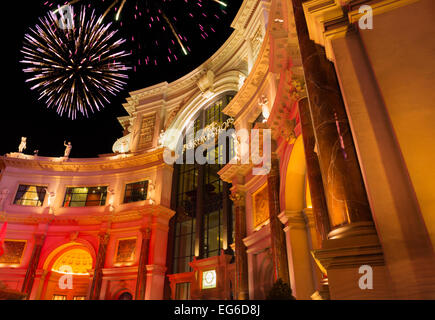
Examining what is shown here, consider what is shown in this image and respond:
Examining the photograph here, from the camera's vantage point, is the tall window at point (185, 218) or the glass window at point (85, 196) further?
the glass window at point (85, 196)

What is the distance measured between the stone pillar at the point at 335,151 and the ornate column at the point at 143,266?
61.2ft

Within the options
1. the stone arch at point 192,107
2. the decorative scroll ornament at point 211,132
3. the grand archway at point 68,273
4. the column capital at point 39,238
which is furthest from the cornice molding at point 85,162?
the grand archway at point 68,273

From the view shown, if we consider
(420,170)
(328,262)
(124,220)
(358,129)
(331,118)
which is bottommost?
(328,262)

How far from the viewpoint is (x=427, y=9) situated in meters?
5.66

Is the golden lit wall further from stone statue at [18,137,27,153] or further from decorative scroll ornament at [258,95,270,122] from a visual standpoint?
stone statue at [18,137,27,153]

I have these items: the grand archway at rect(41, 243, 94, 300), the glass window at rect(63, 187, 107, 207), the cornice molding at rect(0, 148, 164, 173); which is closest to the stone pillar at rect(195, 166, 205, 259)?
the cornice molding at rect(0, 148, 164, 173)

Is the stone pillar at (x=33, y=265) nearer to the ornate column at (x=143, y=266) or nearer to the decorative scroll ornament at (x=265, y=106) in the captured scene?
the ornate column at (x=143, y=266)

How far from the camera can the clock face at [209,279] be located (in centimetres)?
1809

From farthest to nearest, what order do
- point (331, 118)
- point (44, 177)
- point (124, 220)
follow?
point (44, 177) < point (124, 220) < point (331, 118)

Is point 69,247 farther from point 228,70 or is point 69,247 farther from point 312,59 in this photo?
point 312,59

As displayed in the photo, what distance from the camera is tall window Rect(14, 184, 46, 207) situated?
25.7m
